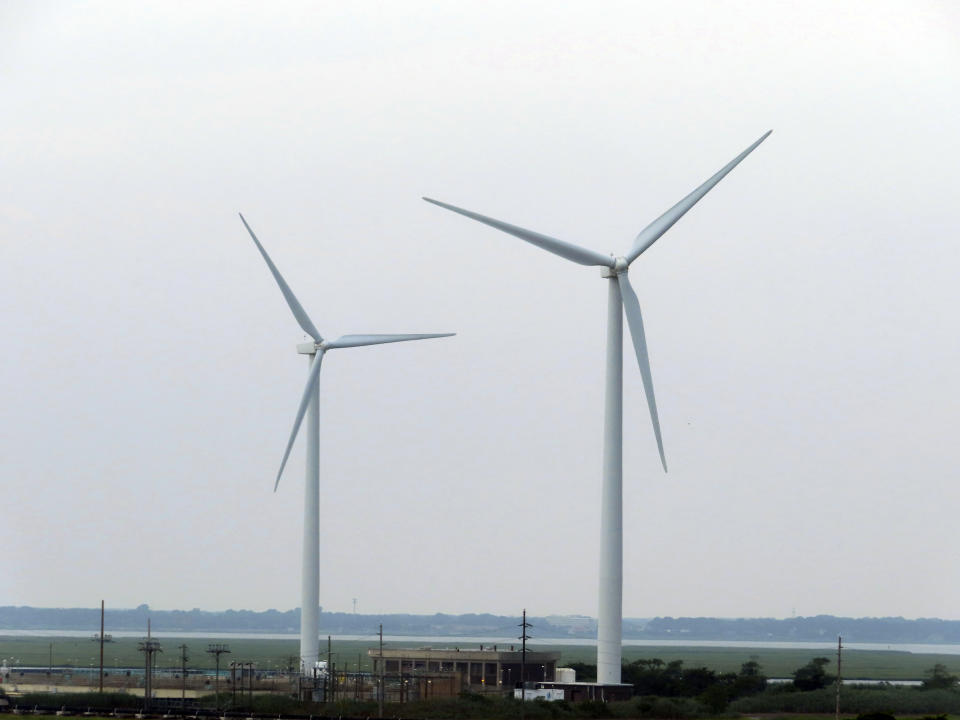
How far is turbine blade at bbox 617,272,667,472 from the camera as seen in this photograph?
82875 millimetres

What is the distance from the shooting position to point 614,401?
8806 centimetres

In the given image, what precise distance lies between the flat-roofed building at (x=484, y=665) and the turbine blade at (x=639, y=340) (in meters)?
40.6

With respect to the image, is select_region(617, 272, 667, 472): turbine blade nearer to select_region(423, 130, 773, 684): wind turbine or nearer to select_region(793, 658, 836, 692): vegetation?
select_region(423, 130, 773, 684): wind turbine

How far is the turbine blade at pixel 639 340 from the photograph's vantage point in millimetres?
82875

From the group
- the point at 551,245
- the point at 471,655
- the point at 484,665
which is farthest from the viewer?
the point at 471,655

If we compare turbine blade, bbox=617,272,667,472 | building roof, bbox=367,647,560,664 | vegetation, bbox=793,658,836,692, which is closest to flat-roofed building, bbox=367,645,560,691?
building roof, bbox=367,647,560,664

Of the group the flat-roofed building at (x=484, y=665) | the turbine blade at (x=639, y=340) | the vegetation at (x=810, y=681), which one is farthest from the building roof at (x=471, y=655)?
the turbine blade at (x=639, y=340)

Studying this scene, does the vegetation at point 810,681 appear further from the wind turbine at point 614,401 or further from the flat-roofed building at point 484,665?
the wind turbine at point 614,401

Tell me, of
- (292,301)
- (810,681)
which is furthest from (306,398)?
(810,681)

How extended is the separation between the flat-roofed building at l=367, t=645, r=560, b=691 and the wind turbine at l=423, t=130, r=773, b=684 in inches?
1261

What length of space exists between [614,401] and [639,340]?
483cm

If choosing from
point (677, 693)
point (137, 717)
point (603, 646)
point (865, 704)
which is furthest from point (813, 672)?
point (137, 717)

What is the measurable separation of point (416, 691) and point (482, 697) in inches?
670

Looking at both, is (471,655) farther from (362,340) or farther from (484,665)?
(362,340)
